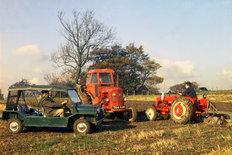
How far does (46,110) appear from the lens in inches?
411

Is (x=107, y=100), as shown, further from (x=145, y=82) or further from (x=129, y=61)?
(x=145, y=82)

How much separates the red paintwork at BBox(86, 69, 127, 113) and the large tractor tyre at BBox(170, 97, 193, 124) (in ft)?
8.53

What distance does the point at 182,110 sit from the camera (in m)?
12.6

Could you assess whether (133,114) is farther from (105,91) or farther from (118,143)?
(118,143)

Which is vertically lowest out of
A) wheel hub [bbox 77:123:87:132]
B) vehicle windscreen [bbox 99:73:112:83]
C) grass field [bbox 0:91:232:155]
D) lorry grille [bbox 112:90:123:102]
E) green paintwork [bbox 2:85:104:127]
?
grass field [bbox 0:91:232:155]

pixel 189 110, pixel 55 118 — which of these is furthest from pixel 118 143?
pixel 189 110

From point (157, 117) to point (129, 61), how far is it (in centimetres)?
3647

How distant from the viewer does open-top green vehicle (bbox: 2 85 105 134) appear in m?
10.2

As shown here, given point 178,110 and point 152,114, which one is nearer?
point 178,110

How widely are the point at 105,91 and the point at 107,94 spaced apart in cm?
19

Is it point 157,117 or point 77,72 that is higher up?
point 77,72

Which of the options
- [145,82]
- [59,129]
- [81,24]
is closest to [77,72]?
[81,24]

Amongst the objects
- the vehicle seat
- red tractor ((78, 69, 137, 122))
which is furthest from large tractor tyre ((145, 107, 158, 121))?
the vehicle seat

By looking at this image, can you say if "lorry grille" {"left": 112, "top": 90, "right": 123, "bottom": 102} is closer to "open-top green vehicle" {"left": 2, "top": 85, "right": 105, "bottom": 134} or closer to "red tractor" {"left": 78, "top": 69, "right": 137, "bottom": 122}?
"red tractor" {"left": 78, "top": 69, "right": 137, "bottom": 122}
